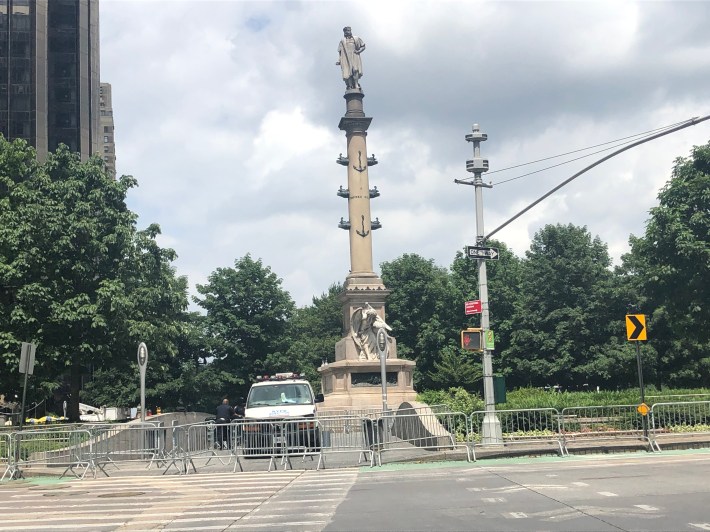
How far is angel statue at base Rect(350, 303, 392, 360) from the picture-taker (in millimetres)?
42031

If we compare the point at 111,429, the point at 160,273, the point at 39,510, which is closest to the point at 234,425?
the point at 111,429

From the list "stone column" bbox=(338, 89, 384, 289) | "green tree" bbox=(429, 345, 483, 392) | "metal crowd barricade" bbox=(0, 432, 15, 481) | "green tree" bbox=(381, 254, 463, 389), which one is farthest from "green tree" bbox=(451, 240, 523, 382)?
"metal crowd barricade" bbox=(0, 432, 15, 481)

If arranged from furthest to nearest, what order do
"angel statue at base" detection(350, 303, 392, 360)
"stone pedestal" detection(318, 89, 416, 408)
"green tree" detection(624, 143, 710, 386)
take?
"angel statue at base" detection(350, 303, 392, 360)
"stone pedestal" detection(318, 89, 416, 408)
"green tree" detection(624, 143, 710, 386)

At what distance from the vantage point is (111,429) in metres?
22.1

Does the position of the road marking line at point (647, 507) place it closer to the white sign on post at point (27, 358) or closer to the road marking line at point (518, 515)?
the road marking line at point (518, 515)

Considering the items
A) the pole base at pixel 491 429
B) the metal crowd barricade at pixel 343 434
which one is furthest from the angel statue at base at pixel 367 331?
the pole base at pixel 491 429

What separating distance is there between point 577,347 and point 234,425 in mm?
44544

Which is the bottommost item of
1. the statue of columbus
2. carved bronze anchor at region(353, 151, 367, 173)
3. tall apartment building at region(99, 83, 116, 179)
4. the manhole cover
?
the manhole cover

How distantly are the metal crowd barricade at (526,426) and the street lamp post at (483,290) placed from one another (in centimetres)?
20

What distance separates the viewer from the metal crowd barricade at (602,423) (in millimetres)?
22344

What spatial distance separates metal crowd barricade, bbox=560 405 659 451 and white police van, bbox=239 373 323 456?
6.91 metres

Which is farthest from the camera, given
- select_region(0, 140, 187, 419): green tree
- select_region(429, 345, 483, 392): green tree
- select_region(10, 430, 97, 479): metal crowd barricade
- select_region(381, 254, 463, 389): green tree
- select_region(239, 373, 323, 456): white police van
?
select_region(381, 254, 463, 389): green tree

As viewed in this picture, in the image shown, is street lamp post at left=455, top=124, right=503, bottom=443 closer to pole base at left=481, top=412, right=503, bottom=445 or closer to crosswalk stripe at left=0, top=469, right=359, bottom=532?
pole base at left=481, top=412, right=503, bottom=445

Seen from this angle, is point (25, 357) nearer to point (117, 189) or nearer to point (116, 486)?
point (116, 486)
